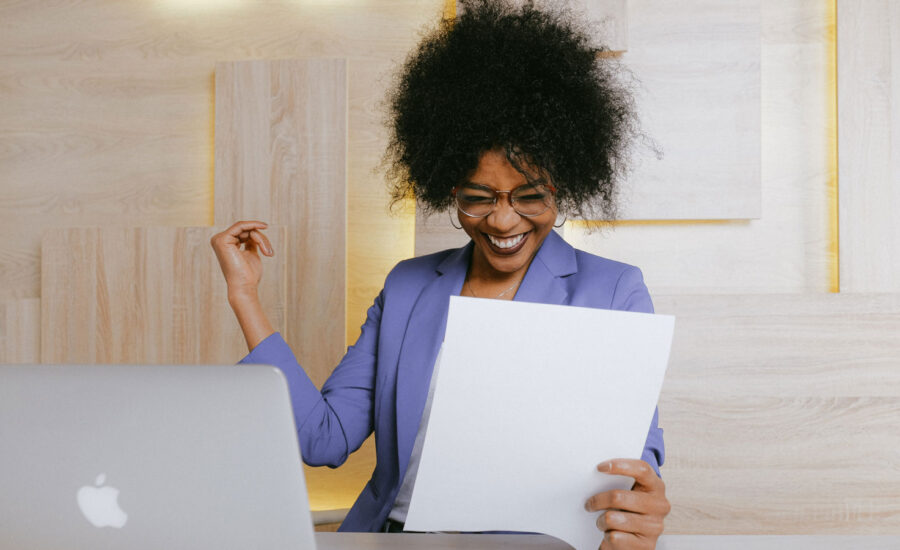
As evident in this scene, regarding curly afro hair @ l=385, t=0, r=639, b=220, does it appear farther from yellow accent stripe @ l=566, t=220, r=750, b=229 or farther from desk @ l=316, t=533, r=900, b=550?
desk @ l=316, t=533, r=900, b=550

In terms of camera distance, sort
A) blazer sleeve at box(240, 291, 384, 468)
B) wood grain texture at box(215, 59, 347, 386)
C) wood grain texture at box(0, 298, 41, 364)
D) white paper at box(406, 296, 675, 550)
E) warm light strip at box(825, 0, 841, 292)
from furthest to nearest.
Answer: wood grain texture at box(0, 298, 41, 364), wood grain texture at box(215, 59, 347, 386), warm light strip at box(825, 0, 841, 292), blazer sleeve at box(240, 291, 384, 468), white paper at box(406, 296, 675, 550)

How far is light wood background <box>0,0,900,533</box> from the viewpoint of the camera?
197 cm

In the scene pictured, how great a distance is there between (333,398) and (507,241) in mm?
472

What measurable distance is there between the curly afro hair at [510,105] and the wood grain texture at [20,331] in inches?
60.7

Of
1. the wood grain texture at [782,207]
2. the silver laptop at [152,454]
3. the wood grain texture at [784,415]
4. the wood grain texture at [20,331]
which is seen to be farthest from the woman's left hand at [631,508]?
the wood grain texture at [20,331]

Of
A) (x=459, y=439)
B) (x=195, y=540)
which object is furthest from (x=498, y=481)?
(x=195, y=540)

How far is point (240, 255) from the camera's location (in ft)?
4.72

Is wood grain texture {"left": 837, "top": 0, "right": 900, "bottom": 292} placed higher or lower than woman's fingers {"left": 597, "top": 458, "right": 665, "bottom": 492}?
higher

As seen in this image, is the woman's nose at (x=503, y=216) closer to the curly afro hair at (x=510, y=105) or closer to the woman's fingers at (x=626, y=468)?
the curly afro hair at (x=510, y=105)

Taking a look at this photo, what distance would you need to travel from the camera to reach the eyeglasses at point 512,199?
1352 mm

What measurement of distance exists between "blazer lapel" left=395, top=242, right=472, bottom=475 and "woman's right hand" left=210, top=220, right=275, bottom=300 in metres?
0.32

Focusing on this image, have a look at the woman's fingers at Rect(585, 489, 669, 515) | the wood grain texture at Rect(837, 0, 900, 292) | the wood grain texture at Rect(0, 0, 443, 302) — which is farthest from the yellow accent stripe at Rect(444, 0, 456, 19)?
the woman's fingers at Rect(585, 489, 669, 515)

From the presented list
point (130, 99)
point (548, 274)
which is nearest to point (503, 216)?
point (548, 274)

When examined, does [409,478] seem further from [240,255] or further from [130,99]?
[130,99]
